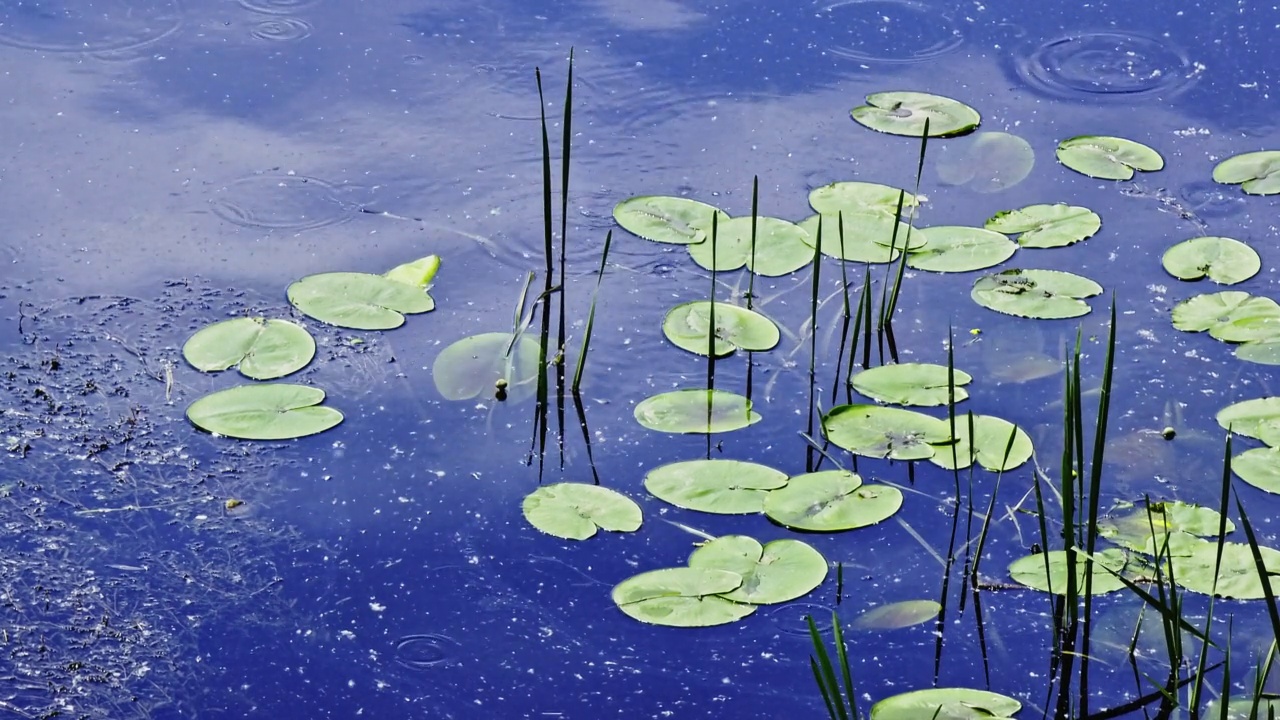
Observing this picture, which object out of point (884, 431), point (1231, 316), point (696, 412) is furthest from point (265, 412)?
point (1231, 316)

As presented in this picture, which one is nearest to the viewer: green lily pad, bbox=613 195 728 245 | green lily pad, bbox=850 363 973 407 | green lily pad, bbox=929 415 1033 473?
green lily pad, bbox=929 415 1033 473

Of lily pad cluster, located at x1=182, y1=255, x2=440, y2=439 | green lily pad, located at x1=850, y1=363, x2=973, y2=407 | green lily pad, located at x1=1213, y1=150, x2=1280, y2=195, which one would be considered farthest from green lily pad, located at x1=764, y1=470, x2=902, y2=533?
green lily pad, located at x1=1213, y1=150, x2=1280, y2=195

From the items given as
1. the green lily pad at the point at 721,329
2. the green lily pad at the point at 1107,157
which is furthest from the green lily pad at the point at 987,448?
the green lily pad at the point at 1107,157

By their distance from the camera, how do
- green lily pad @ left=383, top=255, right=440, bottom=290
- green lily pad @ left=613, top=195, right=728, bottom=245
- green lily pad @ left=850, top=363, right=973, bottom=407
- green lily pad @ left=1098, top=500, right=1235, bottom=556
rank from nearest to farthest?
green lily pad @ left=1098, top=500, right=1235, bottom=556 < green lily pad @ left=850, top=363, right=973, bottom=407 < green lily pad @ left=383, top=255, right=440, bottom=290 < green lily pad @ left=613, top=195, right=728, bottom=245

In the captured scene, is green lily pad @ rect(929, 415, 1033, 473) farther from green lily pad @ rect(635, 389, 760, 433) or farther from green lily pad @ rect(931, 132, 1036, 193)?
green lily pad @ rect(931, 132, 1036, 193)

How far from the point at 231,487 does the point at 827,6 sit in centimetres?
224

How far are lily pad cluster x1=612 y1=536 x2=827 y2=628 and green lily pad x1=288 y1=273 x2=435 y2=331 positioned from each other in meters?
0.85

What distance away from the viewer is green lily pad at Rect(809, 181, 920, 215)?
3.07 metres

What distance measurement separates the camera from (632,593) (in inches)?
85.9

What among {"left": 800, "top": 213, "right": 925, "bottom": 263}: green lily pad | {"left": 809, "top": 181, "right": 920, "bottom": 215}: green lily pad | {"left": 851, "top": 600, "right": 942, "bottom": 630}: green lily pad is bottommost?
{"left": 851, "top": 600, "right": 942, "bottom": 630}: green lily pad

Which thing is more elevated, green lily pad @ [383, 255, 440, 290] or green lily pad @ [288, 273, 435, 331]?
green lily pad @ [383, 255, 440, 290]

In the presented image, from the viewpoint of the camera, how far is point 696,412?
8.38ft

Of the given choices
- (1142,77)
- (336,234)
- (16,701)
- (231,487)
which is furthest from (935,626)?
(1142,77)

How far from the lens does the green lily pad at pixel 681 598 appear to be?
213 centimetres
